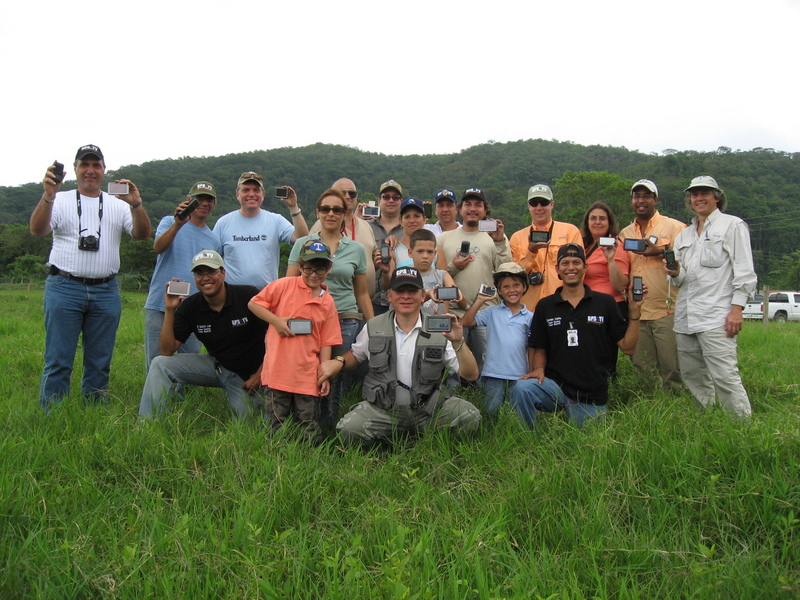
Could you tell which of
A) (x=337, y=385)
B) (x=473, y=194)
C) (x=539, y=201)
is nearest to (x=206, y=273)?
(x=337, y=385)

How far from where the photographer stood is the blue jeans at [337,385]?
4949 millimetres

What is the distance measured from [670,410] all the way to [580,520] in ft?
5.11

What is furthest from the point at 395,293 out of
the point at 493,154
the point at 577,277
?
the point at 493,154

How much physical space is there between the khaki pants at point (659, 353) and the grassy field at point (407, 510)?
1380 mm

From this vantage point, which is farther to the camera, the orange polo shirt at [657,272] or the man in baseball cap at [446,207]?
the man in baseball cap at [446,207]

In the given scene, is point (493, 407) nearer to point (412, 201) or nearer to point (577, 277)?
point (577, 277)

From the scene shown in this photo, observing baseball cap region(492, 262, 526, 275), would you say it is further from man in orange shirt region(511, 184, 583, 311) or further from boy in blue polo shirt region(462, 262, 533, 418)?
man in orange shirt region(511, 184, 583, 311)

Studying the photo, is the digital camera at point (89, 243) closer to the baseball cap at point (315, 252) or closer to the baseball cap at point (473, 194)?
the baseball cap at point (315, 252)

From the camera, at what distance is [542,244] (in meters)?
5.79

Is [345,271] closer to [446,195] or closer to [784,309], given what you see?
[446,195]

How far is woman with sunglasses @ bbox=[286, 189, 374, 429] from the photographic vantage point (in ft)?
16.8

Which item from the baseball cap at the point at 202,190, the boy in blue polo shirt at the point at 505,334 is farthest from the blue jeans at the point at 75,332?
the boy in blue polo shirt at the point at 505,334

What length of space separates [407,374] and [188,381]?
1962mm

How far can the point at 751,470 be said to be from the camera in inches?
125
